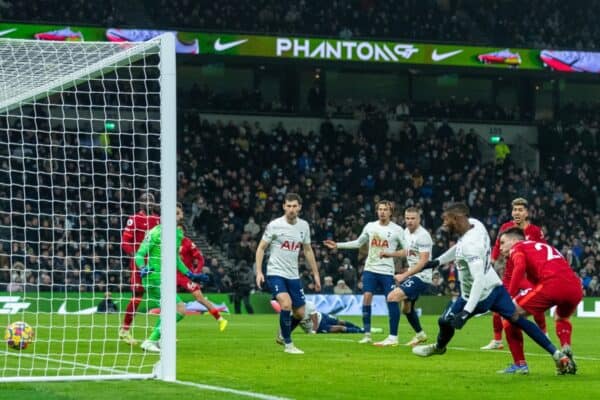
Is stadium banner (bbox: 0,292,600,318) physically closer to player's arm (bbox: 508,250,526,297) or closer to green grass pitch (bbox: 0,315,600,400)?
green grass pitch (bbox: 0,315,600,400)

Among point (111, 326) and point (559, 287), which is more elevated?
point (559, 287)

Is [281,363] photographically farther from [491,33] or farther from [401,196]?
[491,33]

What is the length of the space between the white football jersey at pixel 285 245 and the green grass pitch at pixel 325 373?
114 centimetres

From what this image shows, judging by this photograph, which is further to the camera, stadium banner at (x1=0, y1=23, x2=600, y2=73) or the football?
stadium banner at (x1=0, y1=23, x2=600, y2=73)

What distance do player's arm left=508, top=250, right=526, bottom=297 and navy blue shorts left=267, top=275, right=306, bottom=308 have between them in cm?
434

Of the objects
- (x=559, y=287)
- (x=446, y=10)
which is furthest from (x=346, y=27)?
(x=559, y=287)

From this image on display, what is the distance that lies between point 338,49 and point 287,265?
24.9 metres

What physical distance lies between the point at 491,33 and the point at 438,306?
14.7 m

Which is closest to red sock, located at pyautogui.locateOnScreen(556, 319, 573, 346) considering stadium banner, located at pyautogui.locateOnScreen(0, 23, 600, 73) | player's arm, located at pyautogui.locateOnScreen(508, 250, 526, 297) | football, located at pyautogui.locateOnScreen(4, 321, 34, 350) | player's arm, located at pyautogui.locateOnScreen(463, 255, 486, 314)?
player's arm, located at pyautogui.locateOnScreen(508, 250, 526, 297)

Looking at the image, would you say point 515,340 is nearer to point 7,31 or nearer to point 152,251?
point 152,251

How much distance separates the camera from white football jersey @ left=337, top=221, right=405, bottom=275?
19328 mm

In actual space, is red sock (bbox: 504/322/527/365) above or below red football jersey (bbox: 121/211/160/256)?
below

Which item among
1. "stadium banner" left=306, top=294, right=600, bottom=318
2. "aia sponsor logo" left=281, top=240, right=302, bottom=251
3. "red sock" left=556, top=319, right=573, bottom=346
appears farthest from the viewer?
"stadium banner" left=306, top=294, right=600, bottom=318

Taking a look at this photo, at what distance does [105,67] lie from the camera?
14.3 meters
